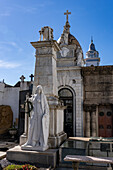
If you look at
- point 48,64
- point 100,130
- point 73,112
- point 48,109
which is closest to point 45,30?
point 48,64

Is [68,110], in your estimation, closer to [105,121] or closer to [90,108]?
[90,108]

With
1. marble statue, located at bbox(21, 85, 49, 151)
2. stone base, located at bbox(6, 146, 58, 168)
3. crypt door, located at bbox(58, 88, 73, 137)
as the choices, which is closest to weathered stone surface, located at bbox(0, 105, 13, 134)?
crypt door, located at bbox(58, 88, 73, 137)

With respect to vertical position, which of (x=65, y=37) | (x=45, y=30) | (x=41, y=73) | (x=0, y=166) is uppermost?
(x=65, y=37)

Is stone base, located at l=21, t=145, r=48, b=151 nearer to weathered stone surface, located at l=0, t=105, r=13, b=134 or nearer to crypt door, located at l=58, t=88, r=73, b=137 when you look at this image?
crypt door, located at l=58, t=88, r=73, b=137

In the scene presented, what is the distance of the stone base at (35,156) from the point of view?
534cm

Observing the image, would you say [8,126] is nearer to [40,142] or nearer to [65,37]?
[65,37]

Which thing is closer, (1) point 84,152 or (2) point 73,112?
(1) point 84,152

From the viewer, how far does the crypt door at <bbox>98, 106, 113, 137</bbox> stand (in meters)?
11.9

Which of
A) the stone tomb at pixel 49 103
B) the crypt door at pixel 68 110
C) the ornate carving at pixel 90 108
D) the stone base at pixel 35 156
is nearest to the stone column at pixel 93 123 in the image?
the ornate carving at pixel 90 108

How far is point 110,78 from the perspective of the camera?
12359 millimetres

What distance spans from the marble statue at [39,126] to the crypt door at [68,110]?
6.87 meters

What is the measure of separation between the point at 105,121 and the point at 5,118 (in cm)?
858

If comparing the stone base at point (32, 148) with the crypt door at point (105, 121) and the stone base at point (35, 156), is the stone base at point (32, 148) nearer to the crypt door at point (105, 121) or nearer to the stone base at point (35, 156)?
the stone base at point (35, 156)

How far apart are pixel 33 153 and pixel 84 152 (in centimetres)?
173
